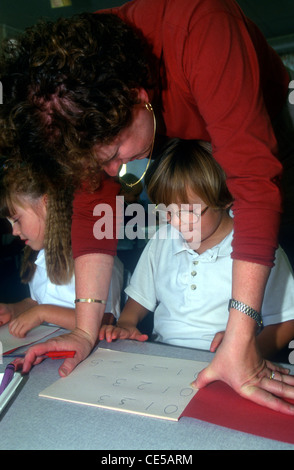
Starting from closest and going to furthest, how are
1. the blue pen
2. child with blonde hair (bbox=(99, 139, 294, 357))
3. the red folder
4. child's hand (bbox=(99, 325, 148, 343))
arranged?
1. the red folder
2. the blue pen
3. child's hand (bbox=(99, 325, 148, 343))
4. child with blonde hair (bbox=(99, 139, 294, 357))

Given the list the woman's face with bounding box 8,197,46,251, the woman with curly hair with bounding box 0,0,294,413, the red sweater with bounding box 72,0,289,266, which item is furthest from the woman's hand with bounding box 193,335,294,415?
the woman's face with bounding box 8,197,46,251

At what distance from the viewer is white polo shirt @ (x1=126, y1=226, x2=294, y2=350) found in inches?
39.5

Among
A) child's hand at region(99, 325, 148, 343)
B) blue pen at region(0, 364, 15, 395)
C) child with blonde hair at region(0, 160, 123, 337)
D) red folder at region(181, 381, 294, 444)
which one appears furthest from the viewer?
child with blonde hair at region(0, 160, 123, 337)

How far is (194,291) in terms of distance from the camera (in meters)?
1.07

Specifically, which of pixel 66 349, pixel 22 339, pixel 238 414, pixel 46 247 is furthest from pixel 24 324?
pixel 238 414

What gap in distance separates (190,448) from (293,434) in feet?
0.40

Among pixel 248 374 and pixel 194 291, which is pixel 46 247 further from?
pixel 248 374

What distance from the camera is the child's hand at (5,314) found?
3.50 feet

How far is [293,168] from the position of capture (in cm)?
94

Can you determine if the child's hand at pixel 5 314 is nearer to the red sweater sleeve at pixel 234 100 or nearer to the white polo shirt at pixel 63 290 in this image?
the white polo shirt at pixel 63 290

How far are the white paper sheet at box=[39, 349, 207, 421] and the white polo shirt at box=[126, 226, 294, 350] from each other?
0.34 metres

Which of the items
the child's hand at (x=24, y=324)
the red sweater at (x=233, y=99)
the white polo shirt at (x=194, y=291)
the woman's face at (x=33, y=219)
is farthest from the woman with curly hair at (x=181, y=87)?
the woman's face at (x=33, y=219)

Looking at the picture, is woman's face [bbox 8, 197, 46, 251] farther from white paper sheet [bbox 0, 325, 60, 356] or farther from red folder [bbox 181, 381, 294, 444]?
red folder [bbox 181, 381, 294, 444]

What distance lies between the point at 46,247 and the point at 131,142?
2.18 feet
